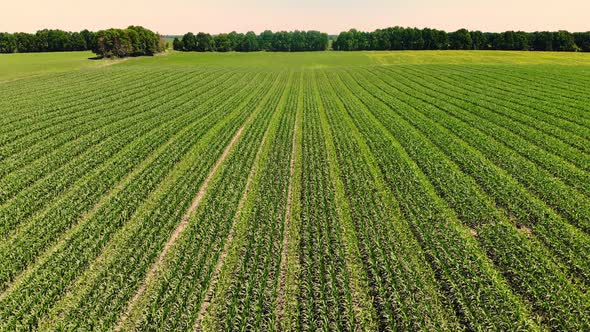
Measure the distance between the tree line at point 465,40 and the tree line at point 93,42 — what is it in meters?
105

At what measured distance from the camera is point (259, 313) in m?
9.11

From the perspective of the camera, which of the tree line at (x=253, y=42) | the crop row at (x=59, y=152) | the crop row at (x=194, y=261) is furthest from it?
the tree line at (x=253, y=42)

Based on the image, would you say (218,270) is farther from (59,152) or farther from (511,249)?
(59,152)

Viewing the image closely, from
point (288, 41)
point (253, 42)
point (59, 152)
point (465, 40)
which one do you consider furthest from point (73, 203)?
point (288, 41)

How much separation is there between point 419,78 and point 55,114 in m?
56.9

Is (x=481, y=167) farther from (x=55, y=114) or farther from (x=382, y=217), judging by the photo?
(x=55, y=114)

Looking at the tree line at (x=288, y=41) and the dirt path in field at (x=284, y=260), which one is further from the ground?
the tree line at (x=288, y=41)

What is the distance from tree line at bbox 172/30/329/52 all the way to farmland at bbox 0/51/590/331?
134147 mm

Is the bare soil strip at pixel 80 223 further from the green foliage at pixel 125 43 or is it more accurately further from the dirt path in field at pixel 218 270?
the green foliage at pixel 125 43

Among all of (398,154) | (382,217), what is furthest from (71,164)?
(398,154)

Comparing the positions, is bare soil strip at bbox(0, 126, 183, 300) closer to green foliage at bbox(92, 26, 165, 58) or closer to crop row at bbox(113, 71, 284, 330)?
crop row at bbox(113, 71, 284, 330)

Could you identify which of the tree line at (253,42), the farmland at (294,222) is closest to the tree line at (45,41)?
the tree line at (253,42)

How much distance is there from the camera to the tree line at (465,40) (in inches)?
4700

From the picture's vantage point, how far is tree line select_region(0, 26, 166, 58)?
3828 inches
